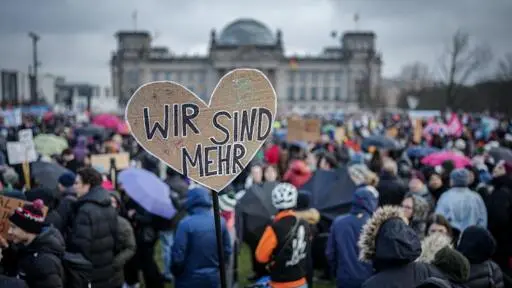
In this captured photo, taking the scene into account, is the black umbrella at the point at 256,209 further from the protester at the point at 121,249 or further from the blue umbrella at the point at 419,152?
the blue umbrella at the point at 419,152

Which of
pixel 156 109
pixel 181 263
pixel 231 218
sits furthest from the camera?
pixel 231 218

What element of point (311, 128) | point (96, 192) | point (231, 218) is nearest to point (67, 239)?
point (96, 192)

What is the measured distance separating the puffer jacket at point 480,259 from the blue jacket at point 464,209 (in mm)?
2358

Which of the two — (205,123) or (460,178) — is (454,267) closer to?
(205,123)

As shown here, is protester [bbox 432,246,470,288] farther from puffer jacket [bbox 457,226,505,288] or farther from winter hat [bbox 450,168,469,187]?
winter hat [bbox 450,168,469,187]

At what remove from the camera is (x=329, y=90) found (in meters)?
104

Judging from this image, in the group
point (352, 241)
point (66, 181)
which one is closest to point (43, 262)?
point (66, 181)

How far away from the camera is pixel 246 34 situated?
108 m

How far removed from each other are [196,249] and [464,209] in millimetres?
3249

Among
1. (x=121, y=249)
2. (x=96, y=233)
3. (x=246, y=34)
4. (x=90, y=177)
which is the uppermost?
(x=246, y=34)

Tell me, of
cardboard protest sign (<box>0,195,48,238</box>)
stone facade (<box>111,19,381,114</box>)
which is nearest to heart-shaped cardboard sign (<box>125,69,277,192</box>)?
cardboard protest sign (<box>0,195,48,238</box>)

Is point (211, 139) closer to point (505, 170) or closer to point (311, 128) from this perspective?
point (505, 170)

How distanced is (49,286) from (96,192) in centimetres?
139

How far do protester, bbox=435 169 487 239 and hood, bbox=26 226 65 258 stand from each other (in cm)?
414
